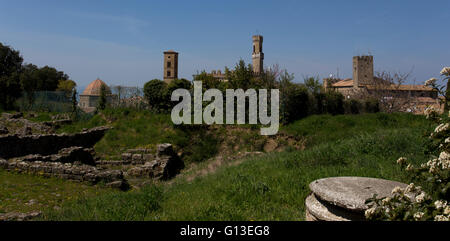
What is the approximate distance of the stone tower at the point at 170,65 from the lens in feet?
196

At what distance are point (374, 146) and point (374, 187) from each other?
5.17 metres

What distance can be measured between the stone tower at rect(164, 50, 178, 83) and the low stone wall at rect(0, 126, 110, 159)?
4338cm

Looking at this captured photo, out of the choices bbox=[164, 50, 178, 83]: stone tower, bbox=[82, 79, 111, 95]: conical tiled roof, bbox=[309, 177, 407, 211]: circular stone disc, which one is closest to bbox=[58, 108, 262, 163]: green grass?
bbox=[309, 177, 407, 211]: circular stone disc

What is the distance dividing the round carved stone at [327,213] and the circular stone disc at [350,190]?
0.12 m

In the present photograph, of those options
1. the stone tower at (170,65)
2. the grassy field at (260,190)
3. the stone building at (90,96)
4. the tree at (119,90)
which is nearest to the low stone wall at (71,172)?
the grassy field at (260,190)

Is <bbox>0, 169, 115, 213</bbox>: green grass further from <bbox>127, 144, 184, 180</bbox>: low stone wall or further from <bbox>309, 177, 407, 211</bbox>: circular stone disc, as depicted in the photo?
<bbox>309, 177, 407, 211</bbox>: circular stone disc

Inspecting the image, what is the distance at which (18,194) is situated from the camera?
8.50 metres

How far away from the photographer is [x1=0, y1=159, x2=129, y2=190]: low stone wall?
1026cm

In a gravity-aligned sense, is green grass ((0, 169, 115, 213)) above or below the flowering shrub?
below

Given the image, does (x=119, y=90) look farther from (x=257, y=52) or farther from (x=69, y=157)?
(x=257, y=52)

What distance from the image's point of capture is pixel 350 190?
3.65m

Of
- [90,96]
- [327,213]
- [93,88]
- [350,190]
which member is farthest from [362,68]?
A: [93,88]
